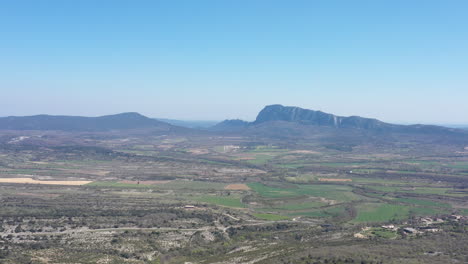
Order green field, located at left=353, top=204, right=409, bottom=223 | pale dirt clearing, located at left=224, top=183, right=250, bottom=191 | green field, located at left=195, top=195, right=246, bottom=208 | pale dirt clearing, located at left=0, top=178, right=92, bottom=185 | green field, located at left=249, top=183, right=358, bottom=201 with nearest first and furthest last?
green field, located at left=353, top=204, right=409, bottom=223, green field, located at left=195, top=195, right=246, bottom=208, green field, located at left=249, top=183, right=358, bottom=201, pale dirt clearing, located at left=224, top=183, right=250, bottom=191, pale dirt clearing, located at left=0, top=178, right=92, bottom=185

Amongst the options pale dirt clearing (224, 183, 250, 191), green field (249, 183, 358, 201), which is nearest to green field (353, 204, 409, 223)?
green field (249, 183, 358, 201)

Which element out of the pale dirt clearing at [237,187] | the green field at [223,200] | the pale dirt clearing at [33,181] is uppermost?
the pale dirt clearing at [33,181]

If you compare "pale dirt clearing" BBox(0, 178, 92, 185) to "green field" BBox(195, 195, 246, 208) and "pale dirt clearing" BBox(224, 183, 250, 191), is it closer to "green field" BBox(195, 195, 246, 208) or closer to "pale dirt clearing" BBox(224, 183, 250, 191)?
"green field" BBox(195, 195, 246, 208)

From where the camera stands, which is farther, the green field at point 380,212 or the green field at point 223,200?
the green field at point 223,200

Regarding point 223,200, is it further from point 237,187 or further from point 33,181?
point 33,181

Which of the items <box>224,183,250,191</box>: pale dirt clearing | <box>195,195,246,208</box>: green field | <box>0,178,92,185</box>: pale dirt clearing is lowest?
<box>195,195,246,208</box>: green field

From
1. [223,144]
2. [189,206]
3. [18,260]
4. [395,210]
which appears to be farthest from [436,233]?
[223,144]

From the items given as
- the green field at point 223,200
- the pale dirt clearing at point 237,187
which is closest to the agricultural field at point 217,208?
the green field at point 223,200

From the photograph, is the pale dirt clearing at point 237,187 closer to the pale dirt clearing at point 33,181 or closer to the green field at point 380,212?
the green field at point 380,212

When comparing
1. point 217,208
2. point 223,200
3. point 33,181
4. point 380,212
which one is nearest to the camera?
point 380,212

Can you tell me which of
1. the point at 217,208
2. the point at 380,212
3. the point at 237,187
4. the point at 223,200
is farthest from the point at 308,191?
the point at 217,208

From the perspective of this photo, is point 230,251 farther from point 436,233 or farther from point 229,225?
point 436,233

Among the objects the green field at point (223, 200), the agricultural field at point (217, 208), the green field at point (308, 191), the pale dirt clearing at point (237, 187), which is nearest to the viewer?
the agricultural field at point (217, 208)
